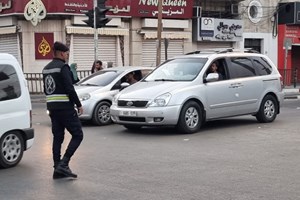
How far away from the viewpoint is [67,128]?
7.22 metres

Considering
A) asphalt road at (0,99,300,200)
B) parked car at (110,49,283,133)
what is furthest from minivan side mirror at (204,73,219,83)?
asphalt road at (0,99,300,200)

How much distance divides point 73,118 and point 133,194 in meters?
1.50

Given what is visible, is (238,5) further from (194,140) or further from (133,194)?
(133,194)

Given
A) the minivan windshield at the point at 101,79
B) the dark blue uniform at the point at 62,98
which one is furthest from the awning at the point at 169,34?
the dark blue uniform at the point at 62,98

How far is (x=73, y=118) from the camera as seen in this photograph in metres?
7.19

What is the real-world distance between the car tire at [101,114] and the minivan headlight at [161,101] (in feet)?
7.94

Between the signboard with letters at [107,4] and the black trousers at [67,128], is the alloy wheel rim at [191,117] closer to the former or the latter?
the black trousers at [67,128]

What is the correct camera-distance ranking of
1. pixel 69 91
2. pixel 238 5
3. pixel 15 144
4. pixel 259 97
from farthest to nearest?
pixel 238 5 < pixel 259 97 < pixel 15 144 < pixel 69 91

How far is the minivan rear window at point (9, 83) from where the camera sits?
26.2 ft

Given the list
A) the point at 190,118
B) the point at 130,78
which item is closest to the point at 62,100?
the point at 190,118

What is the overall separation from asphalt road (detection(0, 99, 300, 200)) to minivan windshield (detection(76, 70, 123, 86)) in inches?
80.4

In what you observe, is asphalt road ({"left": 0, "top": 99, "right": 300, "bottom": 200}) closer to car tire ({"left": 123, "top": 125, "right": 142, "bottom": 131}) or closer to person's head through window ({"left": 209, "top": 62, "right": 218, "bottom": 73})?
car tire ({"left": 123, "top": 125, "right": 142, "bottom": 131})

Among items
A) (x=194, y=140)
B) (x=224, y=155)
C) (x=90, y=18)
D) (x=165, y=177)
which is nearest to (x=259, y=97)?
(x=194, y=140)

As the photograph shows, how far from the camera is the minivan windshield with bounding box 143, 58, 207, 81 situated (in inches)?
467
